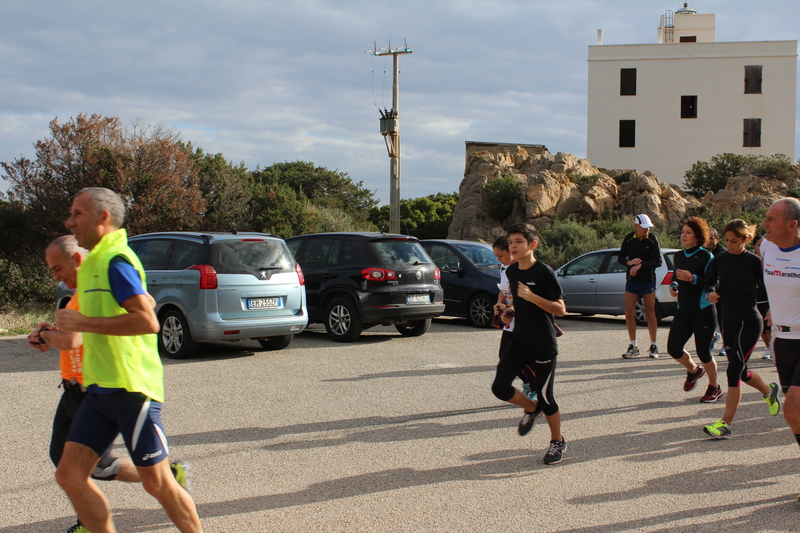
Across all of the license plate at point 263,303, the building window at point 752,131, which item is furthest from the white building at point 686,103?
the license plate at point 263,303

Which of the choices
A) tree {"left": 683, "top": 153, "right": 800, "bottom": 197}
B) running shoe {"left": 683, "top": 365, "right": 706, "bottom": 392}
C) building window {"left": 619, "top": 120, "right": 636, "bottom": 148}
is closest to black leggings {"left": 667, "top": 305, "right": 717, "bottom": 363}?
running shoe {"left": 683, "top": 365, "right": 706, "bottom": 392}

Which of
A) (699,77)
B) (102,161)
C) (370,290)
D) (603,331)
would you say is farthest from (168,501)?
(699,77)

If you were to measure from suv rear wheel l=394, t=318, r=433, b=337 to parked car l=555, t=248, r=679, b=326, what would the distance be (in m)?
4.00

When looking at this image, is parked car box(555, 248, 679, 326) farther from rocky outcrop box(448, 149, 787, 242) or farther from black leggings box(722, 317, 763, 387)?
rocky outcrop box(448, 149, 787, 242)

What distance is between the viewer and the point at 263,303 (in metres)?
9.41

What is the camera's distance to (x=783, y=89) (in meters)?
47.0

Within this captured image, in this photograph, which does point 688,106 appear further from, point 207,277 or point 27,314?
point 207,277

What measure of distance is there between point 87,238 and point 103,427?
84 centimetres

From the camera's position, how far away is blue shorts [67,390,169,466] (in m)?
3.01

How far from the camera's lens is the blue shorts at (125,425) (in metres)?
3.01

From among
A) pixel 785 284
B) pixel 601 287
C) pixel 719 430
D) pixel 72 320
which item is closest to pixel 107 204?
pixel 72 320

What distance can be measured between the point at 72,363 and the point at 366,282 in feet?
24.4

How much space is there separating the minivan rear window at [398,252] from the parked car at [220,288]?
1.60m

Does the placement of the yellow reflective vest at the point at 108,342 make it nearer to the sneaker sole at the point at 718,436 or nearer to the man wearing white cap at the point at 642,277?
the sneaker sole at the point at 718,436
